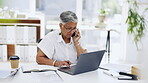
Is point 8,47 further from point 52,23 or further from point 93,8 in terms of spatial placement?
point 93,8

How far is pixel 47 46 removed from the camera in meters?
2.04

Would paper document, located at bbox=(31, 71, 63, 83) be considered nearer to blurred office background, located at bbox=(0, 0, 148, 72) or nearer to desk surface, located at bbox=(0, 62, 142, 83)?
desk surface, located at bbox=(0, 62, 142, 83)

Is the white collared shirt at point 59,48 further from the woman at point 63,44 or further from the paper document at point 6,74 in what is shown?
the paper document at point 6,74

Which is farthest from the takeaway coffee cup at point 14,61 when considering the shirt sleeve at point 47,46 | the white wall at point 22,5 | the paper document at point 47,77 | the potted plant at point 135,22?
the white wall at point 22,5

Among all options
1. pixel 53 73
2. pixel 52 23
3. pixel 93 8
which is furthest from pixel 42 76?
pixel 93 8

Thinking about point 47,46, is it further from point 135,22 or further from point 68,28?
point 135,22

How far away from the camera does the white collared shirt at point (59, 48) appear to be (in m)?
2.05

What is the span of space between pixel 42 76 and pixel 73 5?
10.3 feet

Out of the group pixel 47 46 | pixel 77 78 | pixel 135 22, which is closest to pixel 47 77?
pixel 77 78

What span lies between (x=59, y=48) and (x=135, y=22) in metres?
2.24

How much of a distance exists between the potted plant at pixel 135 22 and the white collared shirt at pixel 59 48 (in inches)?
78.6

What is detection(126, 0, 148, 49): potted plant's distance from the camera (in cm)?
378

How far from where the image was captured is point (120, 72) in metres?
1.60

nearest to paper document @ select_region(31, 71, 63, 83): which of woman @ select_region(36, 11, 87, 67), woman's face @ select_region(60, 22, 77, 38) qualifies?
woman @ select_region(36, 11, 87, 67)
